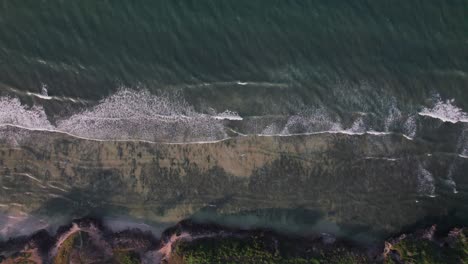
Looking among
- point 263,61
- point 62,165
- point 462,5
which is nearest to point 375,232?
point 263,61

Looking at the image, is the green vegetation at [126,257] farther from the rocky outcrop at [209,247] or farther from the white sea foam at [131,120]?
the white sea foam at [131,120]

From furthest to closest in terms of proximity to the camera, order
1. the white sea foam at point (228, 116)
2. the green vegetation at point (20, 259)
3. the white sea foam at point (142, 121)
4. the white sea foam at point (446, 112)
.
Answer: the white sea foam at point (446, 112), the white sea foam at point (228, 116), the white sea foam at point (142, 121), the green vegetation at point (20, 259)

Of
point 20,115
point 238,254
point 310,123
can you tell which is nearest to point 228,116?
point 310,123

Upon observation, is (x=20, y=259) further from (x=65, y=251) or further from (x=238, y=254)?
(x=238, y=254)

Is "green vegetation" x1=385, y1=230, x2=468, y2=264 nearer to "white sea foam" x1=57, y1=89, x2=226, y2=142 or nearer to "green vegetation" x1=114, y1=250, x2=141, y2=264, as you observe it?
"white sea foam" x1=57, y1=89, x2=226, y2=142

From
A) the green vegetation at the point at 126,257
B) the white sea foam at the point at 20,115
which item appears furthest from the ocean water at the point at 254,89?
the green vegetation at the point at 126,257

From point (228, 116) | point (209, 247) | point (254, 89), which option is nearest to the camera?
point (209, 247)
